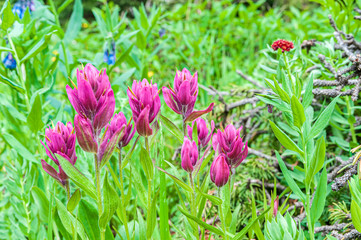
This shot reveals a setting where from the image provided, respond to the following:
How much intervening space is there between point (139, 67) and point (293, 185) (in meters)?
1.25

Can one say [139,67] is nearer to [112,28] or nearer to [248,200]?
[112,28]

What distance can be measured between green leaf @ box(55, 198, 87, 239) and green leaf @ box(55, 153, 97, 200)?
118 millimetres

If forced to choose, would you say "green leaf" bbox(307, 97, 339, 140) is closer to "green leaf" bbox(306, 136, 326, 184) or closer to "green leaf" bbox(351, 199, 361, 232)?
"green leaf" bbox(306, 136, 326, 184)

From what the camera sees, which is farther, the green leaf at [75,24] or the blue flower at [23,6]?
the blue flower at [23,6]

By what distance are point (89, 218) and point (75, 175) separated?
1.09ft

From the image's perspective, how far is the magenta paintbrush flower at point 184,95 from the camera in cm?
80

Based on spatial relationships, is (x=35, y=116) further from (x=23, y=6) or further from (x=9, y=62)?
(x=23, y=6)

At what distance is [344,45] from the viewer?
1.36 metres

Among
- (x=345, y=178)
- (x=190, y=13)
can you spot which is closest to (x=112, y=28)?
(x=345, y=178)

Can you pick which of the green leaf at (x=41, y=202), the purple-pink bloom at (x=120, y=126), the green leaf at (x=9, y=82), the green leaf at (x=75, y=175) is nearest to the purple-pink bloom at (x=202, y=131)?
the purple-pink bloom at (x=120, y=126)

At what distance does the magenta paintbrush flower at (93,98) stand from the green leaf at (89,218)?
384mm

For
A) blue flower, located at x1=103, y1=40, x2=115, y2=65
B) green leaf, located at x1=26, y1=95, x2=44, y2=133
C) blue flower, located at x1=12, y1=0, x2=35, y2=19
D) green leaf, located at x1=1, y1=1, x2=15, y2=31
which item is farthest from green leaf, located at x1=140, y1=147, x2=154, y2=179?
blue flower, located at x1=12, y1=0, x2=35, y2=19

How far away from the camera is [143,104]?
78 centimetres

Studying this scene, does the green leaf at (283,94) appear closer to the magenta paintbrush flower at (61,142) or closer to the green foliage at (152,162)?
the green foliage at (152,162)
